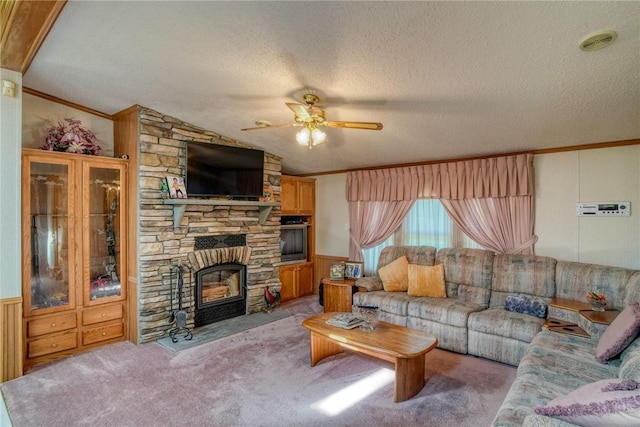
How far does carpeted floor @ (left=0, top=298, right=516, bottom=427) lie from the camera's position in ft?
8.26

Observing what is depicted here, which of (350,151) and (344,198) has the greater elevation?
(350,151)

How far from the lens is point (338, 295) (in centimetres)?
481

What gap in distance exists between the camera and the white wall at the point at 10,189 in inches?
118

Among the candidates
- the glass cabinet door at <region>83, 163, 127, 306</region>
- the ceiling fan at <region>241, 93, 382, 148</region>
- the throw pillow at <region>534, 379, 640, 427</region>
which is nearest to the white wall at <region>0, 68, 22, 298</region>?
the glass cabinet door at <region>83, 163, 127, 306</region>

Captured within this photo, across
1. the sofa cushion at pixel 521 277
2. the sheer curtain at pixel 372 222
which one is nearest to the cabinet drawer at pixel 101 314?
the sheer curtain at pixel 372 222

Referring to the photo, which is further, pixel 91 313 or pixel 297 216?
pixel 297 216

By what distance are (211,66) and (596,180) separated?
167 inches

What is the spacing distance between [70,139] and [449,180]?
4702mm

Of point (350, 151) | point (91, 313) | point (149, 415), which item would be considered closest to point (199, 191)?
point (91, 313)

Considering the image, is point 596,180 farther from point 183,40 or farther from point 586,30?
point 183,40

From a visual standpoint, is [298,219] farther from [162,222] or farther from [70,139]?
[70,139]

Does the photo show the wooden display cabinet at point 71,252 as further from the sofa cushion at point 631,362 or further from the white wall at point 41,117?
the sofa cushion at point 631,362

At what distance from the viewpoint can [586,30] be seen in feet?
6.51

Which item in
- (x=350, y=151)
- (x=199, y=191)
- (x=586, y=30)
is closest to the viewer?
(x=586, y=30)
